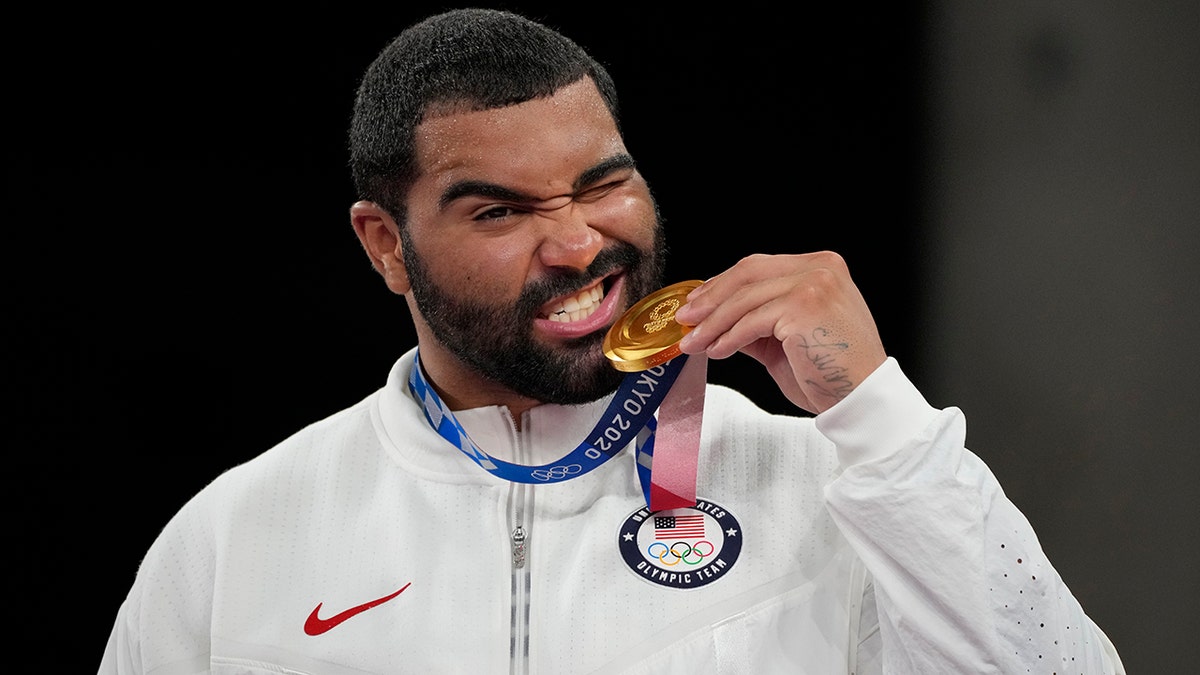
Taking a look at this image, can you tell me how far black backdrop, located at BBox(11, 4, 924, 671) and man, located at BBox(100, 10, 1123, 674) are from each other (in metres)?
0.92

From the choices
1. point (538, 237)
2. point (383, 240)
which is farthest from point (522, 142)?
point (383, 240)

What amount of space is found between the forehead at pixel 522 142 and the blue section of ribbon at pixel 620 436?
375 millimetres

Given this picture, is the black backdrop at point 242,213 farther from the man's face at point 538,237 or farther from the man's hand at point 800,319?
the man's hand at point 800,319

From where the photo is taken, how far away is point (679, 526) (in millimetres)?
2234

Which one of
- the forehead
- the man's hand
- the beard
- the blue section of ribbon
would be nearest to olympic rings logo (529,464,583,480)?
the blue section of ribbon

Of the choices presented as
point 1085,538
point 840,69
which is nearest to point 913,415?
point 1085,538

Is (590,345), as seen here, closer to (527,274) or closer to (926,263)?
(527,274)

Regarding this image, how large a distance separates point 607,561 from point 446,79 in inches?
34.7

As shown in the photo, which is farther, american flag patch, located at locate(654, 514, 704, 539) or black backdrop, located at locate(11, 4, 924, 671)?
black backdrop, located at locate(11, 4, 924, 671)

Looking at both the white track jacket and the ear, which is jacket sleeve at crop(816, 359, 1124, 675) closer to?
the white track jacket

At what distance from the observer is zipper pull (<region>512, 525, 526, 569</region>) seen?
2.22m

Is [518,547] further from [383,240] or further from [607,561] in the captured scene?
[383,240]

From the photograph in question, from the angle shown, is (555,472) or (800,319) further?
(555,472)

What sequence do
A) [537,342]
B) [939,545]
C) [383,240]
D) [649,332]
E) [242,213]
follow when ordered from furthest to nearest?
[242,213] → [383,240] → [537,342] → [649,332] → [939,545]
